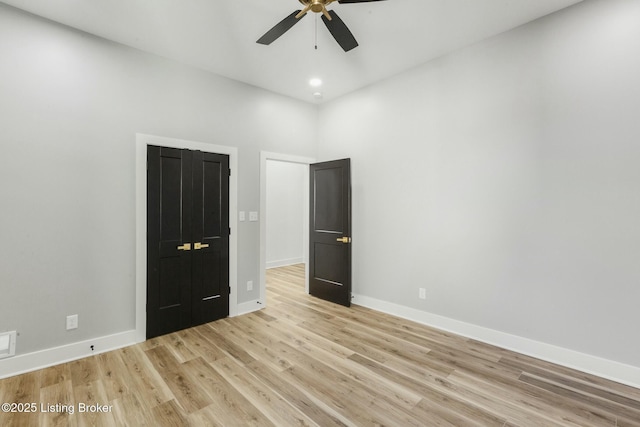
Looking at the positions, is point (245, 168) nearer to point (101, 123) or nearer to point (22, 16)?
point (101, 123)

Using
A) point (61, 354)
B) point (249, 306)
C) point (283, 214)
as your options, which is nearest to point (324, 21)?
point (249, 306)

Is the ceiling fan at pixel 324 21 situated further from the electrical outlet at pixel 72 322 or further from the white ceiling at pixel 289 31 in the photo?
the electrical outlet at pixel 72 322

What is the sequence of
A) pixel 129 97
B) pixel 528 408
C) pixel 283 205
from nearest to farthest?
1. pixel 528 408
2. pixel 129 97
3. pixel 283 205

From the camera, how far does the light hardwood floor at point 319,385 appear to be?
1.95m

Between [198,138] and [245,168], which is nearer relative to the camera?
[198,138]

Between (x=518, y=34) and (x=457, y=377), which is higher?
(x=518, y=34)

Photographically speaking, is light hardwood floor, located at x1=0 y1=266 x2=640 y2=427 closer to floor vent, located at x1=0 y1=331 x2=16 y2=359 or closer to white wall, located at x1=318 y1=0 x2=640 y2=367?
floor vent, located at x1=0 y1=331 x2=16 y2=359

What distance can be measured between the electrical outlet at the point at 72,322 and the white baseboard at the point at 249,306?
5.60 feet

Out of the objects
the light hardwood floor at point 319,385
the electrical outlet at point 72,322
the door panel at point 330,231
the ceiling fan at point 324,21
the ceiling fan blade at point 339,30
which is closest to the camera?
the light hardwood floor at point 319,385

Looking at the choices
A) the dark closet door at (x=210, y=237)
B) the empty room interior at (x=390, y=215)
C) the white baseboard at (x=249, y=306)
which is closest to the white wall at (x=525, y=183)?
the empty room interior at (x=390, y=215)

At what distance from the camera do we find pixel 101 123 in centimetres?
289

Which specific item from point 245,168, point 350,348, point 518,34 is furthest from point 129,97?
point 518,34

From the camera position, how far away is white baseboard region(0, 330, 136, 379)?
2441 millimetres

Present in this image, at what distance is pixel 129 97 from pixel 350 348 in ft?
11.6
